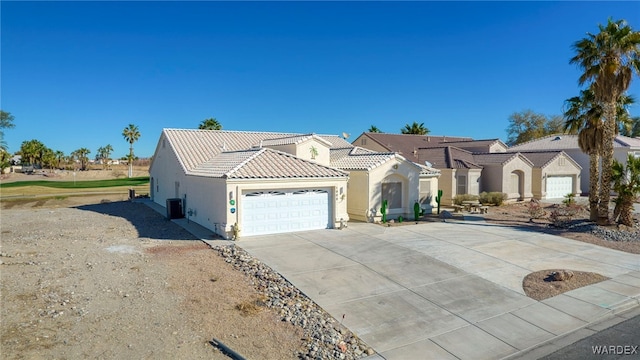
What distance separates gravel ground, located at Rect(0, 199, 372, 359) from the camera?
721cm

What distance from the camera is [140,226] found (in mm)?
19906

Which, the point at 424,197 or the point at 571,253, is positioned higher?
the point at 424,197

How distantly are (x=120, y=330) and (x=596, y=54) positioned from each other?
2241cm

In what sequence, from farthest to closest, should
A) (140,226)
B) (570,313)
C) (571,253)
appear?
(140,226) < (571,253) < (570,313)

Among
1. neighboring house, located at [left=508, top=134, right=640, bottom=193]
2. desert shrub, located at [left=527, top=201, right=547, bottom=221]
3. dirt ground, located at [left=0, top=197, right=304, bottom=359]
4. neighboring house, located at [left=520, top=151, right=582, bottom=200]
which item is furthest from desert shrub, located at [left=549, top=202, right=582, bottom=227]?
dirt ground, located at [left=0, top=197, right=304, bottom=359]

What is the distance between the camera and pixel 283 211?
18000mm

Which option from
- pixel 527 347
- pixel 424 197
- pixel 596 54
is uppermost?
pixel 596 54

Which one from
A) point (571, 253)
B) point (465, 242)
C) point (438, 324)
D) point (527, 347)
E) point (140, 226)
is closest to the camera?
point (527, 347)

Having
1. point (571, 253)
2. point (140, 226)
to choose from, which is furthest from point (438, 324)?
point (140, 226)

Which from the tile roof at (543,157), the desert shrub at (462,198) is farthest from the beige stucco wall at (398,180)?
the tile roof at (543,157)

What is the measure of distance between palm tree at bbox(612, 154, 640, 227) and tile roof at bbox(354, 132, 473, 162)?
1618 centimetres

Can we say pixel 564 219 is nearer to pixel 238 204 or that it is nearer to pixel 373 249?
pixel 373 249

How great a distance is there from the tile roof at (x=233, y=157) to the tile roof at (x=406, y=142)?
496 inches

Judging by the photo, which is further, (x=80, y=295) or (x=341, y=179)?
(x=341, y=179)
